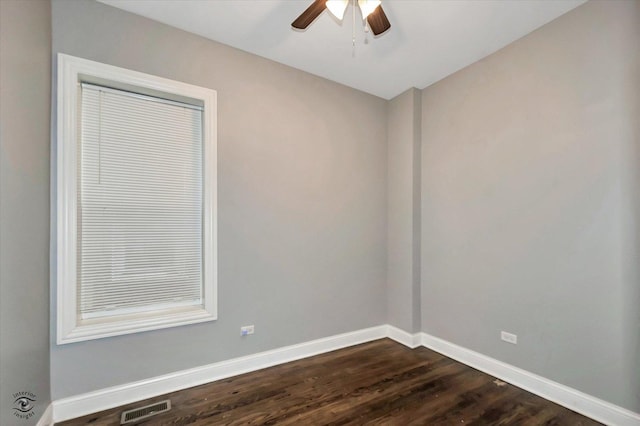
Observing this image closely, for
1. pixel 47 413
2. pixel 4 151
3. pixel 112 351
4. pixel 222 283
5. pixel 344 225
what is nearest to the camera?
pixel 4 151

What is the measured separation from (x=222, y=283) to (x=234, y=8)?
2192 mm

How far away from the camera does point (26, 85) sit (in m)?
1.75

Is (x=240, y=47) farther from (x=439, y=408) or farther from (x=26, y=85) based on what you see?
(x=439, y=408)

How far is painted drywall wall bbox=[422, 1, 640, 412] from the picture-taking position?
6.69 feet

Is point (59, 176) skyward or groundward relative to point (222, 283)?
skyward

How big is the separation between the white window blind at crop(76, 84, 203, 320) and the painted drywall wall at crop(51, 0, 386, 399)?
0.78 feet

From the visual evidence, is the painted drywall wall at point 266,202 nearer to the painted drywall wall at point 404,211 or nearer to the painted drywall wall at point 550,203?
the painted drywall wall at point 404,211

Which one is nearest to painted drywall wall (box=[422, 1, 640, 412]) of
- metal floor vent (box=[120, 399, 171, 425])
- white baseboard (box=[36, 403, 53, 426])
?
metal floor vent (box=[120, 399, 171, 425])

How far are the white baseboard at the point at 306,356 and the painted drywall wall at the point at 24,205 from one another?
23 centimetres

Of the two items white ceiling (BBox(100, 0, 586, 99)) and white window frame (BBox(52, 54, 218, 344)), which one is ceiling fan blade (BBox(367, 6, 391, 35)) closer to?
white ceiling (BBox(100, 0, 586, 99))

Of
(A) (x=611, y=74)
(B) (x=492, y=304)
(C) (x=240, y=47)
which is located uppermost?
(C) (x=240, y=47)

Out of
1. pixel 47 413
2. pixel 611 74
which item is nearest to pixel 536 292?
pixel 611 74

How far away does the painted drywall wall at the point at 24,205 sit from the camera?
1.56 m

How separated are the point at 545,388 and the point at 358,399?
148 cm
